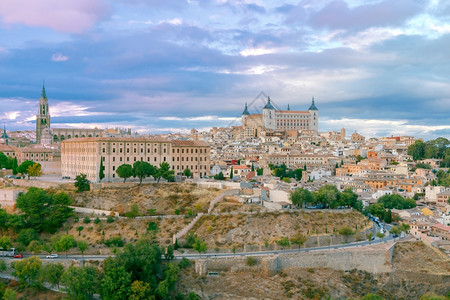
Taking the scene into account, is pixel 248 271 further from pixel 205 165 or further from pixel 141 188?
pixel 205 165

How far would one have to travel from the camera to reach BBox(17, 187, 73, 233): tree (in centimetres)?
4603

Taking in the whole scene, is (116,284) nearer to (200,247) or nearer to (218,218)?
(200,247)

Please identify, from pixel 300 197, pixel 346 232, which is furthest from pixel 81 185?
pixel 346 232

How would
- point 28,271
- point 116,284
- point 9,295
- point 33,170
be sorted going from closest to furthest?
point 9,295
point 116,284
point 28,271
point 33,170

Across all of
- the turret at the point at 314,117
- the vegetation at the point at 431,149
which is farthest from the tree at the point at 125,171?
the turret at the point at 314,117

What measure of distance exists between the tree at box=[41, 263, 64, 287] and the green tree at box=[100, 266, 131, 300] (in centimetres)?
317

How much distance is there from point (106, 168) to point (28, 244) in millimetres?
15905

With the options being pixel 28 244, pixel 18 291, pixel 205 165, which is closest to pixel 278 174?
pixel 205 165

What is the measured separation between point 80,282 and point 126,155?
25.5m

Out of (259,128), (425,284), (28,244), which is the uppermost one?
(259,128)

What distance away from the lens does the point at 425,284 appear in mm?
41250

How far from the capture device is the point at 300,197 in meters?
48.2

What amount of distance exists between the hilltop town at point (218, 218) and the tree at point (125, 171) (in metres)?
0.13

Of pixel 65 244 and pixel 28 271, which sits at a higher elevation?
pixel 65 244
